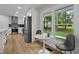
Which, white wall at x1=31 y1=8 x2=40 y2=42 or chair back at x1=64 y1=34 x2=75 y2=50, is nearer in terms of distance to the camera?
chair back at x1=64 y1=34 x2=75 y2=50

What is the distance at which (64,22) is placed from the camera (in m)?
2.57

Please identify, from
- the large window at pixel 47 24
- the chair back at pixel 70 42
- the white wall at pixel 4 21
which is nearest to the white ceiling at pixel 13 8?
the white wall at pixel 4 21

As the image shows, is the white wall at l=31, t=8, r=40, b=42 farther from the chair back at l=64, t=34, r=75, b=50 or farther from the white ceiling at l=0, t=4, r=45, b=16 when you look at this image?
the chair back at l=64, t=34, r=75, b=50

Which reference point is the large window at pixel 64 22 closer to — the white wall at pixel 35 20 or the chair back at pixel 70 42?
the chair back at pixel 70 42

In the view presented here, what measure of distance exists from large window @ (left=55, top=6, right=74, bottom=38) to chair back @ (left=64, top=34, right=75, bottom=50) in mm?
66

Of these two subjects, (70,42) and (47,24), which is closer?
(70,42)

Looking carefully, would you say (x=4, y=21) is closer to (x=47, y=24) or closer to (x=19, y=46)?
(x=19, y=46)

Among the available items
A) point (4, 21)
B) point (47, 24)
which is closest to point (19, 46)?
point (4, 21)

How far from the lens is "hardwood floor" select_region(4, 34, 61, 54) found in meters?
2.52

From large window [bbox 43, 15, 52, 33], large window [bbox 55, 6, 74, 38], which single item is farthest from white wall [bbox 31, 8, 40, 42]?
large window [bbox 55, 6, 74, 38]

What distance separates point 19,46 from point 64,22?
2.63ft
